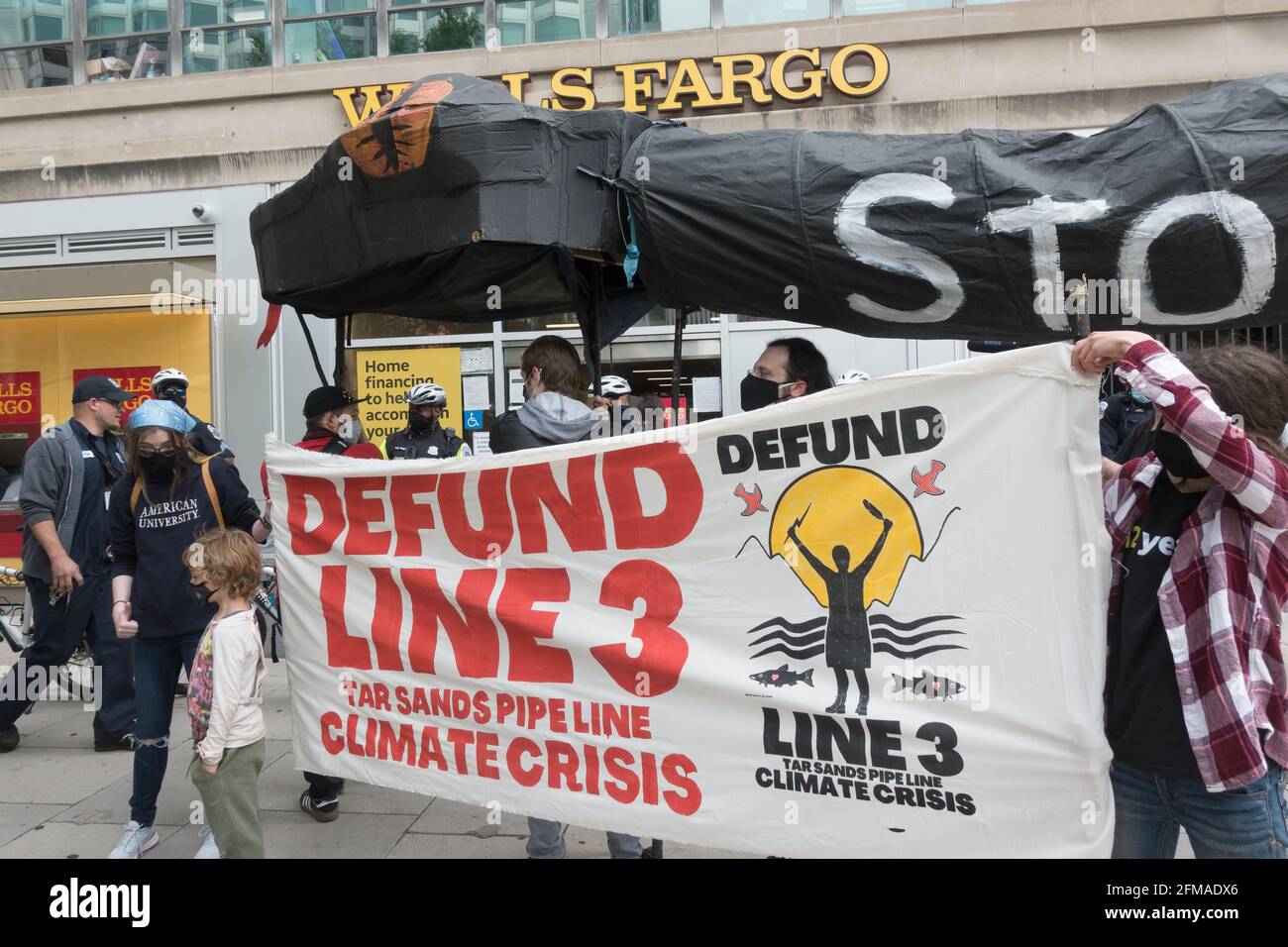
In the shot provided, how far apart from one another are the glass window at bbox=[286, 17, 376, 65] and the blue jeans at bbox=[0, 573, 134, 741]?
8.34 meters

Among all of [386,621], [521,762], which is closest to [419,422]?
[386,621]

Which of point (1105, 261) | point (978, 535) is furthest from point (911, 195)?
point (978, 535)

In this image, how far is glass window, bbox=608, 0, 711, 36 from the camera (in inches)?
430

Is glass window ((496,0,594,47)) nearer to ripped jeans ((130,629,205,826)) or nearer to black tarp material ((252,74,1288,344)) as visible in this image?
black tarp material ((252,74,1288,344))

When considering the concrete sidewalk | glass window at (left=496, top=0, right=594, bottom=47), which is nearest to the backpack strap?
the concrete sidewalk

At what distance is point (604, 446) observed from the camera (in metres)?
3.31

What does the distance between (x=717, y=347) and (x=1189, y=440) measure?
29.2ft

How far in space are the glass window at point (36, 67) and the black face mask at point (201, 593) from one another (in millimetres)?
11233

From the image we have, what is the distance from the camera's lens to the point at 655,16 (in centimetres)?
1105

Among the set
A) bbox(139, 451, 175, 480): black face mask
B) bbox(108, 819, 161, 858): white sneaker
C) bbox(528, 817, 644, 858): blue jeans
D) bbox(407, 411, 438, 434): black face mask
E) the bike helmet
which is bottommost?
bbox(108, 819, 161, 858): white sneaker

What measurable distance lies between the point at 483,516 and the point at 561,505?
34 cm

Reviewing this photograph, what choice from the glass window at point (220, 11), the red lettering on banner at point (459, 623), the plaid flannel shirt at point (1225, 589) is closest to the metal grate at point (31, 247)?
the glass window at point (220, 11)
